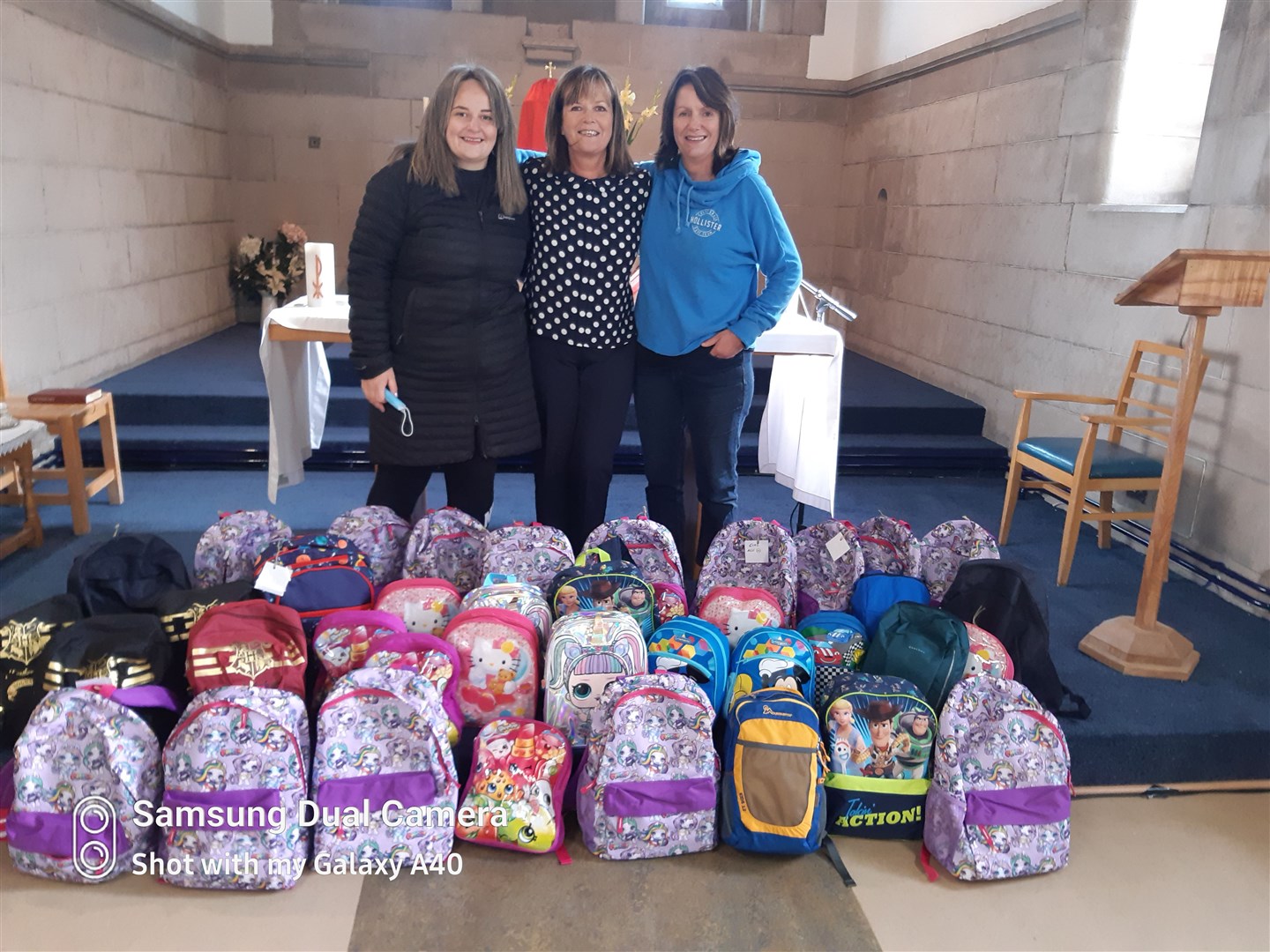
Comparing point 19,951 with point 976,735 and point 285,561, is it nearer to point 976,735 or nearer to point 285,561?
point 285,561

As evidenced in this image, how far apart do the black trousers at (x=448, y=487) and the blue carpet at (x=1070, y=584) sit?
880 millimetres

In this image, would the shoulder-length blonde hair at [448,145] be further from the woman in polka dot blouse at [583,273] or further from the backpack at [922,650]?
the backpack at [922,650]

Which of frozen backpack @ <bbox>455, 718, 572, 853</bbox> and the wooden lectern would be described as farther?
the wooden lectern

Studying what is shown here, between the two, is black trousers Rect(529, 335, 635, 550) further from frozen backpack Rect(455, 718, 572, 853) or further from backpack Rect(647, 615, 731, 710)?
frozen backpack Rect(455, 718, 572, 853)

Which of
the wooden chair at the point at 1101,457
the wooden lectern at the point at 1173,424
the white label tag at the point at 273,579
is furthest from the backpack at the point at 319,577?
the wooden chair at the point at 1101,457

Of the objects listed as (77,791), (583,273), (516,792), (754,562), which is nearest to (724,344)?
(583,273)

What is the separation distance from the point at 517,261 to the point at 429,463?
0.55m

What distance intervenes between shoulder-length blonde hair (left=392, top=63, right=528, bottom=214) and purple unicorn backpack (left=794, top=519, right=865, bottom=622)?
1145mm

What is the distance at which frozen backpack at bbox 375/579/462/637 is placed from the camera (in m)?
2.07

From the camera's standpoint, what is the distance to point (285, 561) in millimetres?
2119

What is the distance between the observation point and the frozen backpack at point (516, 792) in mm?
1735

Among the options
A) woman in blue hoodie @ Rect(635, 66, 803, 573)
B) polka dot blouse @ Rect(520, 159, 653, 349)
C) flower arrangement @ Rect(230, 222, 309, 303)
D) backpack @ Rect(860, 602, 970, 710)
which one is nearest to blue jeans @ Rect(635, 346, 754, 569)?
woman in blue hoodie @ Rect(635, 66, 803, 573)

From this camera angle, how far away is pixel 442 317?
2.20m

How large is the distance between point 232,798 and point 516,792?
50cm
